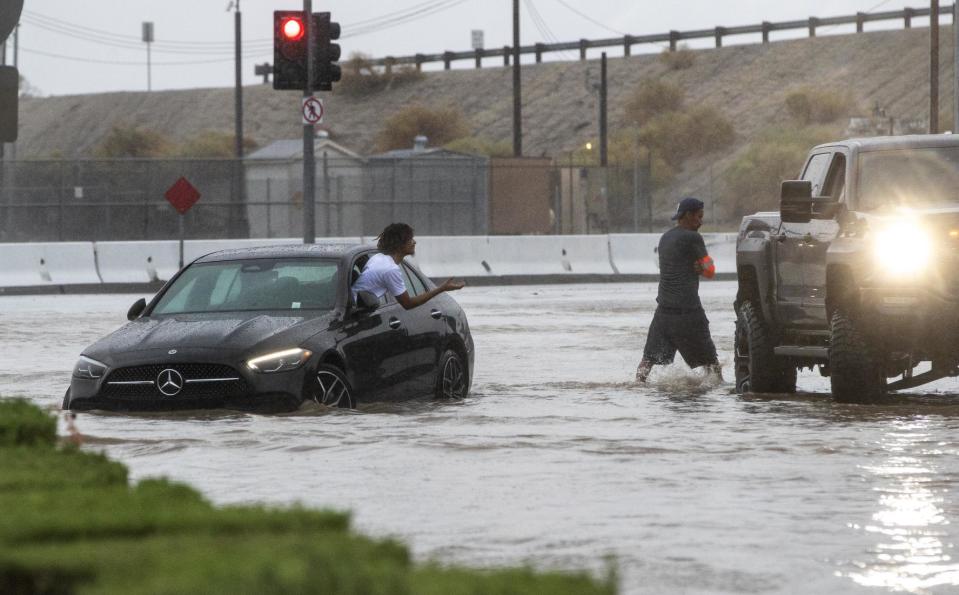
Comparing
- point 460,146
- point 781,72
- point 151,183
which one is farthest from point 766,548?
point 781,72

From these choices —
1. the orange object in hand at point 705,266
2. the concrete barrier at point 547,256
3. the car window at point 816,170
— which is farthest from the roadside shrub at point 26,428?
the concrete barrier at point 547,256

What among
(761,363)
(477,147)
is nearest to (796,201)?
(761,363)

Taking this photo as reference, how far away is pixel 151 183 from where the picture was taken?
168ft

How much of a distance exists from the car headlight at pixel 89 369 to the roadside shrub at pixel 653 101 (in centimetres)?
10780

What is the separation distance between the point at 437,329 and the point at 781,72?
10967 centimetres

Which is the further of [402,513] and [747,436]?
[747,436]

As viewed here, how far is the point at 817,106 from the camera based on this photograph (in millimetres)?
111375

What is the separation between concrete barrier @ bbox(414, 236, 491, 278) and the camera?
39656 millimetres

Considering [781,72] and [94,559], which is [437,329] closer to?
[94,559]

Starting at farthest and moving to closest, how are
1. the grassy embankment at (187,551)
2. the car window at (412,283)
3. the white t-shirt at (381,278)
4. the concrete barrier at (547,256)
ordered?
1. the concrete barrier at (547,256)
2. the car window at (412,283)
3. the white t-shirt at (381,278)
4. the grassy embankment at (187,551)

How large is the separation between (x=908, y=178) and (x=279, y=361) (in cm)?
476

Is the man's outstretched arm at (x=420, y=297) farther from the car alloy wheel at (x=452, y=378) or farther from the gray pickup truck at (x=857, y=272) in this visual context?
the gray pickup truck at (x=857, y=272)

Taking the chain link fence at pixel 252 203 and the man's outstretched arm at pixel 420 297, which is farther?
the chain link fence at pixel 252 203

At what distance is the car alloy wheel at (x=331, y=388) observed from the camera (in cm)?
1279
